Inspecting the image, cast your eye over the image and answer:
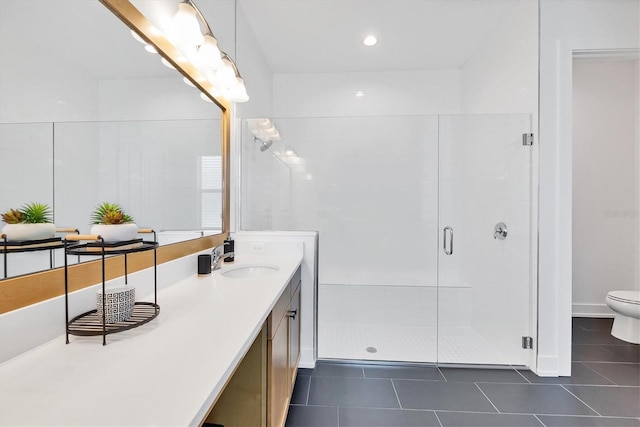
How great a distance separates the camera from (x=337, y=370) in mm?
2061

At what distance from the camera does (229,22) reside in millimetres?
2025

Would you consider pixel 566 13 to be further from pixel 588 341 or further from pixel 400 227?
pixel 588 341

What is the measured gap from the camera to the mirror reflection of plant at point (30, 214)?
694 mm

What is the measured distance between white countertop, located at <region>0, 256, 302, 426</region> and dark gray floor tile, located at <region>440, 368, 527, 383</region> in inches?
67.0

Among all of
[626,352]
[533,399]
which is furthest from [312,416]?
[626,352]

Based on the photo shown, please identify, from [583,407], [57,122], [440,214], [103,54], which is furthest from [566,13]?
Result: [57,122]

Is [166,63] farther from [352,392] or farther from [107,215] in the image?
[352,392]

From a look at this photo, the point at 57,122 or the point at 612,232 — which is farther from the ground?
the point at 57,122

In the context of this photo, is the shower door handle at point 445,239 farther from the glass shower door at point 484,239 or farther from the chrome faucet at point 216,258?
the chrome faucet at point 216,258

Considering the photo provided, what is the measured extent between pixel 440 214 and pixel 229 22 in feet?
7.69

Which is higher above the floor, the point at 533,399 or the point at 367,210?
the point at 367,210

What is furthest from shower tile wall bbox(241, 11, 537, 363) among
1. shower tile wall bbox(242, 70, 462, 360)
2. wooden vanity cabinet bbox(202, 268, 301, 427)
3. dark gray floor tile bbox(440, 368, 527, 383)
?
wooden vanity cabinet bbox(202, 268, 301, 427)

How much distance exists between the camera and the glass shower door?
7.13 feet

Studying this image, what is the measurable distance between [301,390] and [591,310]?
3.24 m
